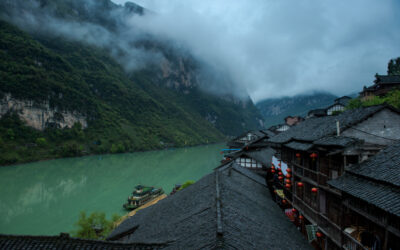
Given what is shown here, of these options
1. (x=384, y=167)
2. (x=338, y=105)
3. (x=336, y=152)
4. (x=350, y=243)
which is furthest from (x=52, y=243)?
(x=338, y=105)

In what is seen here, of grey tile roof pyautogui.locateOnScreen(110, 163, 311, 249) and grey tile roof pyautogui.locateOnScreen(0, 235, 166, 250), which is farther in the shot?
grey tile roof pyautogui.locateOnScreen(110, 163, 311, 249)

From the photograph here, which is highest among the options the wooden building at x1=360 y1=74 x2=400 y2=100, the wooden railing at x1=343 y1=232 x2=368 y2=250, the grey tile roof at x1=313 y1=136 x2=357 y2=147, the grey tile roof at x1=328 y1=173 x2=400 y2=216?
the wooden building at x1=360 y1=74 x2=400 y2=100

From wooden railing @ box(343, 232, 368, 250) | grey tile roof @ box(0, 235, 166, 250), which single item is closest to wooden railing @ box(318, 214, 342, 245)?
wooden railing @ box(343, 232, 368, 250)

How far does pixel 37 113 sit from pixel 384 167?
101 meters

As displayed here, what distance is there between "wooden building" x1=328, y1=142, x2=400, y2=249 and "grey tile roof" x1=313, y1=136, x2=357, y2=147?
0.91 m

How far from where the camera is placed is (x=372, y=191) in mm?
6742

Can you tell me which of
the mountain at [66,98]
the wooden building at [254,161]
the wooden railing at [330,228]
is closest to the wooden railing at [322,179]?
the wooden railing at [330,228]

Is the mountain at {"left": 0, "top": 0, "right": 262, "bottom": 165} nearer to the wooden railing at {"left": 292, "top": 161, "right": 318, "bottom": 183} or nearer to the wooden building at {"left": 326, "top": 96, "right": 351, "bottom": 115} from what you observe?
the wooden railing at {"left": 292, "top": 161, "right": 318, "bottom": 183}

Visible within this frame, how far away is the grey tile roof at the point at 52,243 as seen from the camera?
5.83m

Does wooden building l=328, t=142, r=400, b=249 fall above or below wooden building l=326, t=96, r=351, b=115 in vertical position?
below

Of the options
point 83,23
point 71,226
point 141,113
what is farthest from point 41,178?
point 83,23

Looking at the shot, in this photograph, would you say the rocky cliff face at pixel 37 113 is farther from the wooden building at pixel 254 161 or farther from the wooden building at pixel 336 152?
the wooden building at pixel 336 152

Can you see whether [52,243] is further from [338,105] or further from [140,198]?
[338,105]

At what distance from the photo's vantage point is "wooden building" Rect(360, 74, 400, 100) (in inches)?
1112
